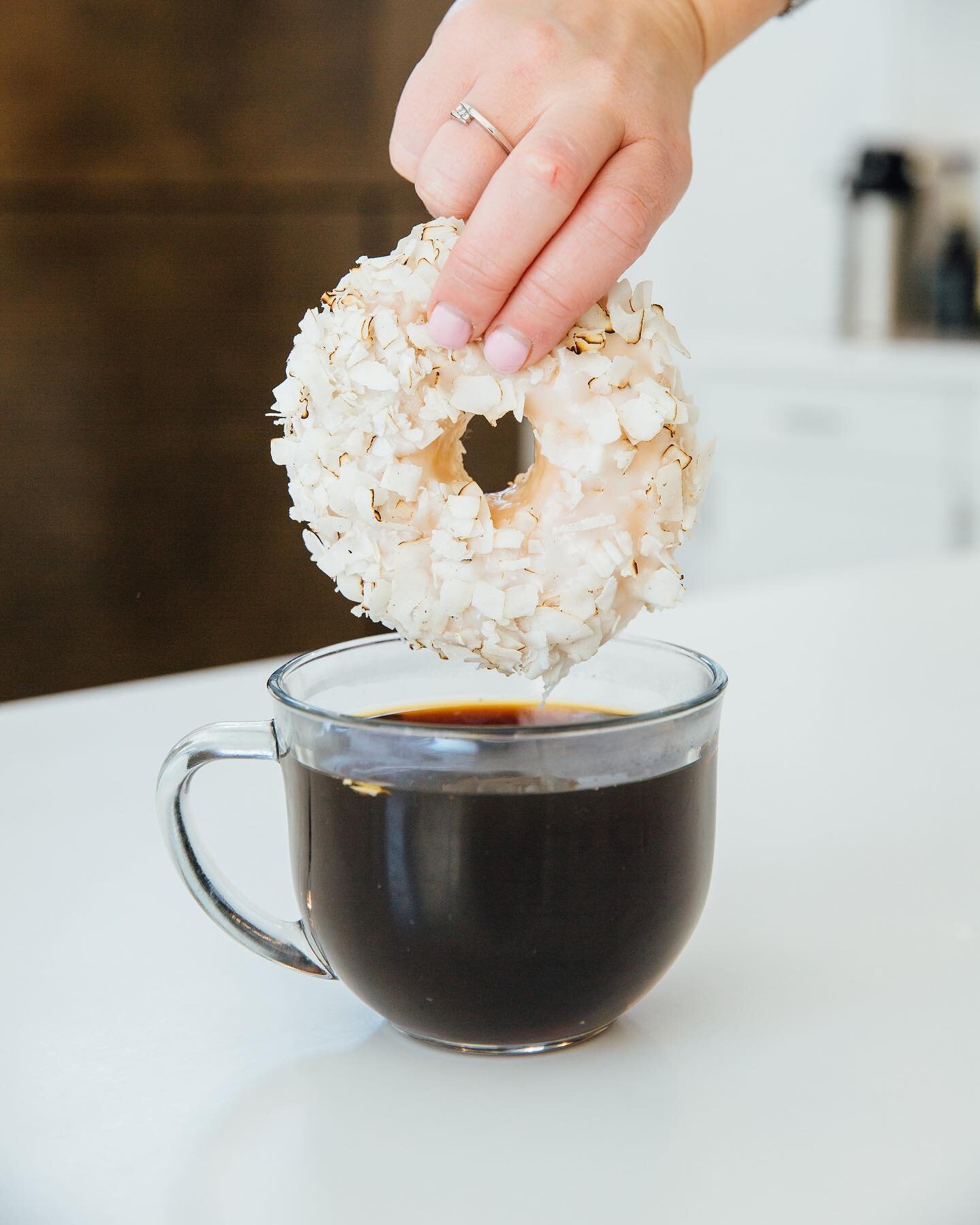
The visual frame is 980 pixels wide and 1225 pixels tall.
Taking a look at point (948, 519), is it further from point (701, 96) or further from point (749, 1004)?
point (749, 1004)

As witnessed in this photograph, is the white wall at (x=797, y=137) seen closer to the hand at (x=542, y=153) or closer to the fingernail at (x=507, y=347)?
the hand at (x=542, y=153)

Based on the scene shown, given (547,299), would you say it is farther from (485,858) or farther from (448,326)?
(485,858)

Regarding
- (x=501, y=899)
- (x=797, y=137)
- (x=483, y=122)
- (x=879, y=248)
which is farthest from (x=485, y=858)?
(x=797, y=137)

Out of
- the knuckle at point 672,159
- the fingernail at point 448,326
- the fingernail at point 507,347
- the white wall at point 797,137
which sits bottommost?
the fingernail at point 507,347

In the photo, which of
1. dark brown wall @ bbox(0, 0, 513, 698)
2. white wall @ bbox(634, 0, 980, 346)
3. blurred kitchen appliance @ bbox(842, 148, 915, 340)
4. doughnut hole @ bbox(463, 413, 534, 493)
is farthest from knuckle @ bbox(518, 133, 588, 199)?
white wall @ bbox(634, 0, 980, 346)

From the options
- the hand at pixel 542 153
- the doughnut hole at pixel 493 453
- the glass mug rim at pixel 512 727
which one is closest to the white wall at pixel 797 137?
the doughnut hole at pixel 493 453
